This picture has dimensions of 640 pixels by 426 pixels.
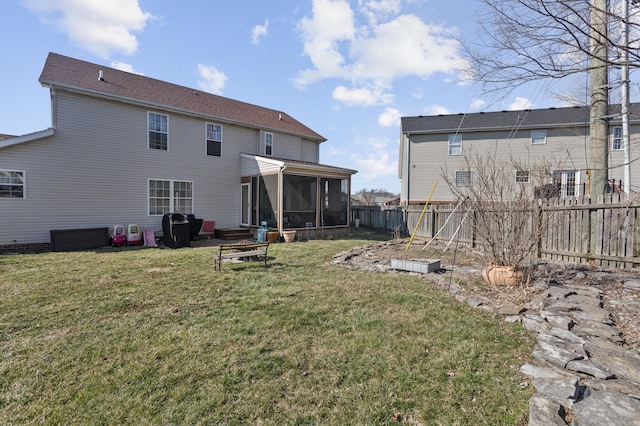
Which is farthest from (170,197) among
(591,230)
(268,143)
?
(591,230)

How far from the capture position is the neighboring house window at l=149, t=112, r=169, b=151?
12211mm

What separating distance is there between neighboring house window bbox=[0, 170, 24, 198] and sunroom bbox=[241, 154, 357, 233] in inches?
301

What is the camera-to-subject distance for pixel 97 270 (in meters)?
6.85

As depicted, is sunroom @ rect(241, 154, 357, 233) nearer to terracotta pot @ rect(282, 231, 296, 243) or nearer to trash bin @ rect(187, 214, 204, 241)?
terracotta pot @ rect(282, 231, 296, 243)

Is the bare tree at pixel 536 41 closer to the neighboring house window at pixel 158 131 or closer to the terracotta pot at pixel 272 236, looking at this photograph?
the terracotta pot at pixel 272 236

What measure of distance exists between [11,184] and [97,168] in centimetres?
231

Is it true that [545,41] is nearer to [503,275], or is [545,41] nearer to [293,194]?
[503,275]

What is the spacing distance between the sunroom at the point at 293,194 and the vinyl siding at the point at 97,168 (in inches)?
62.6

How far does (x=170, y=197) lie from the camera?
41.7ft

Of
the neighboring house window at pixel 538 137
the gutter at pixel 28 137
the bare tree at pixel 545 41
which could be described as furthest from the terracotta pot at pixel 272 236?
the neighboring house window at pixel 538 137

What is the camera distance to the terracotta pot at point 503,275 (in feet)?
17.5

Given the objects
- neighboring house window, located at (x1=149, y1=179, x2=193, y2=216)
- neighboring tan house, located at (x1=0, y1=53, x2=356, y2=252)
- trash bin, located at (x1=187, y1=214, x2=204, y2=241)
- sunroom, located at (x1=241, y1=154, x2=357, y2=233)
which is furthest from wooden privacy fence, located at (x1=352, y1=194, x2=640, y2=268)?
neighboring house window, located at (x1=149, y1=179, x2=193, y2=216)

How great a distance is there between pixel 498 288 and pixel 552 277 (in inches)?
53.6

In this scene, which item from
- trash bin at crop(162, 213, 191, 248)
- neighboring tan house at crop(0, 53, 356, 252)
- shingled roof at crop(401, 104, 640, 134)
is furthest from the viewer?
shingled roof at crop(401, 104, 640, 134)
